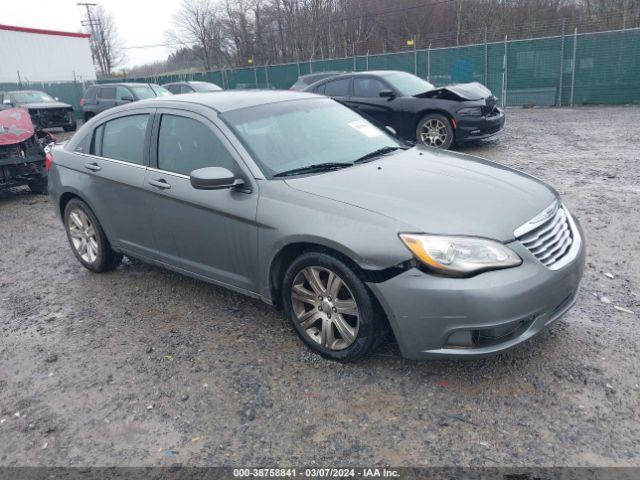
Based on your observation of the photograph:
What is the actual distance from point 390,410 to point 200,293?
2203mm

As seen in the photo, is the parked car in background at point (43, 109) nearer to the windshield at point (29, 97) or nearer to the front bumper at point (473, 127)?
the windshield at point (29, 97)

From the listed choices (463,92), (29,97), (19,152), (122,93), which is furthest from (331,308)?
(29,97)

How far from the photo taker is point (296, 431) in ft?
8.93

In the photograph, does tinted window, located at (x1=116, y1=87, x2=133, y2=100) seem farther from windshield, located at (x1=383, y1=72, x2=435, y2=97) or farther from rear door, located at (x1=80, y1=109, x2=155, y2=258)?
rear door, located at (x1=80, y1=109, x2=155, y2=258)

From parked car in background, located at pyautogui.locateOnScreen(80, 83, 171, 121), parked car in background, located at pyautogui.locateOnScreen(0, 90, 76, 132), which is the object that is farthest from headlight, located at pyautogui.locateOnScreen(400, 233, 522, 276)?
parked car in background, located at pyautogui.locateOnScreen(0, 90, 76, 132)

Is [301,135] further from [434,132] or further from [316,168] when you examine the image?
[434,132]

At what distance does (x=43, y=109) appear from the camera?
731 inches

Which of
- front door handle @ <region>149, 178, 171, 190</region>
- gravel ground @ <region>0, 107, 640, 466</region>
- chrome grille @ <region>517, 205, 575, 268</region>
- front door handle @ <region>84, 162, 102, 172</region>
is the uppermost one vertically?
front door handle @ <region>84, 162, 102, 172</region>

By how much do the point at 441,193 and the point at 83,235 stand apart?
357 centimetres

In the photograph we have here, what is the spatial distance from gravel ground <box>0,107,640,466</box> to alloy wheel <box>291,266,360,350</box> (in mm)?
183

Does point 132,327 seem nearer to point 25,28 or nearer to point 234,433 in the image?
point 234,433

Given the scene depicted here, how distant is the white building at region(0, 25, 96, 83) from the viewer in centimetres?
3494

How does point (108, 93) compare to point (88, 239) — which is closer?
point (88, 239)

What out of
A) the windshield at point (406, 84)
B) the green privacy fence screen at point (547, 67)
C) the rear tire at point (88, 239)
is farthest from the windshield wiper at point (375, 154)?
the green privacy fence screen at point (547, 67)
